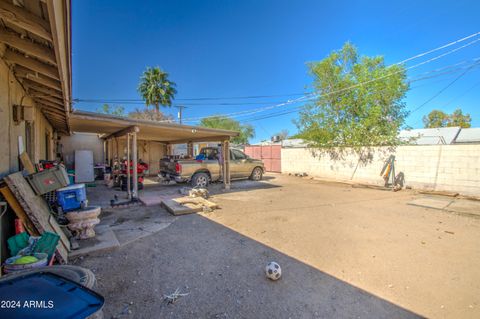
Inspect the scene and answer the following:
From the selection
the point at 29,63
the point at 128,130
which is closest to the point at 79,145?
the point at 128,130

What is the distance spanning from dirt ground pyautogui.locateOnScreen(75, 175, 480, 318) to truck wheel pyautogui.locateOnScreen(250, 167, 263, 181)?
6.19m

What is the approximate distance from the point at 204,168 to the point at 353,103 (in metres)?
9.41

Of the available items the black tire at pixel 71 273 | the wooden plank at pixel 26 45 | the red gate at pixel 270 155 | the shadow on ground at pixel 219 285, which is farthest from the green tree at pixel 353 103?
the wooden plank at pixel 26 45

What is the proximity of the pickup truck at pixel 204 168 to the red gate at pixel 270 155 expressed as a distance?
5.27 metres

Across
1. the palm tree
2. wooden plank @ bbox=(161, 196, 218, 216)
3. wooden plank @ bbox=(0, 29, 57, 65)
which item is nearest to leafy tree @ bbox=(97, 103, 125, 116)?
the palm tree

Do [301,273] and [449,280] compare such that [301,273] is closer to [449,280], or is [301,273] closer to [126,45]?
[449,280]

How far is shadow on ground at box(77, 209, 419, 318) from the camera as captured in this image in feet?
7.26

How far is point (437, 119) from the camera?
31562 mm

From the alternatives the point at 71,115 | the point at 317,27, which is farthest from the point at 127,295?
the point at 317,27

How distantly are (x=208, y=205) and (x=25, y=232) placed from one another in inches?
152

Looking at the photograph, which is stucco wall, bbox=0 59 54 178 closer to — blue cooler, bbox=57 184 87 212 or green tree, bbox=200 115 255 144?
blue cooler, bbox=57 184 87 212

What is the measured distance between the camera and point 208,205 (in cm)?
614

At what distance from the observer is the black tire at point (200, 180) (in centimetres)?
920

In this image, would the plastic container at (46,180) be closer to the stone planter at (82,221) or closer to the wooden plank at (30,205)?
the wooden plank at (30,205)
